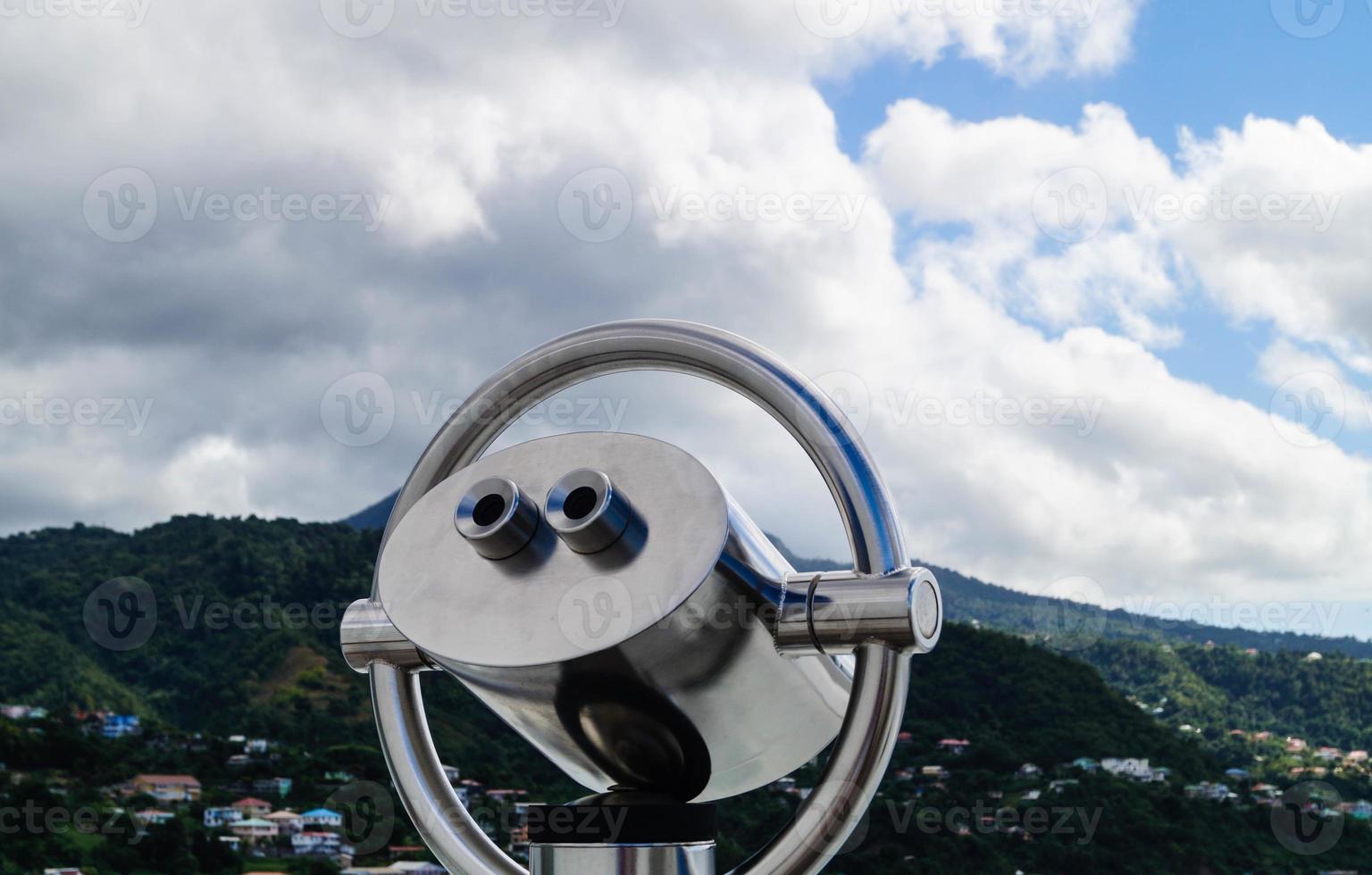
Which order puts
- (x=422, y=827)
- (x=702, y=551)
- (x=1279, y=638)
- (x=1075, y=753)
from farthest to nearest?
1. (x=1279, y=638)
2. (x=1075, y=753)
3. (x=422, y=827)
4. (x=702, y=551)

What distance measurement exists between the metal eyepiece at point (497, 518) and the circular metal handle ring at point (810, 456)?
0.50 feet

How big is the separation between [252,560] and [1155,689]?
22.8 m

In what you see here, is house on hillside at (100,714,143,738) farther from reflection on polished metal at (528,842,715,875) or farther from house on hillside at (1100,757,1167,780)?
reflection on polished metal at (528,842,715,875)

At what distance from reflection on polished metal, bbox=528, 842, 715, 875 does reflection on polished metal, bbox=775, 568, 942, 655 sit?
5.8 inches

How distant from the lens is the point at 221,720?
29672 mm

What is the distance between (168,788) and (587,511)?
94.9 feet

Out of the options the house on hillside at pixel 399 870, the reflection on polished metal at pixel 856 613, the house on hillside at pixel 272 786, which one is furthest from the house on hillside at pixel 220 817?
the reflection on polished metal at pixel 856 613

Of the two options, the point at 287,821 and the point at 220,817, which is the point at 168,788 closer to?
the point at 220,817

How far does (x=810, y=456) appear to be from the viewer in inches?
36.7

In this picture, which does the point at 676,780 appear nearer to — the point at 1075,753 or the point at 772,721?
the point at 772,721

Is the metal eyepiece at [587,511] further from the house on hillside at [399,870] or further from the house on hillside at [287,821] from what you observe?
the house on hillside at [287,821]

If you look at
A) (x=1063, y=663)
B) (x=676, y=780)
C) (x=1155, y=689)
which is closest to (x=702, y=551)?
(x=676, y=780)

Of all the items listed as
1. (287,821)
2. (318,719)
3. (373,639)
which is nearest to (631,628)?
(373,639)

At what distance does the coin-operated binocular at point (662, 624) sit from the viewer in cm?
83
